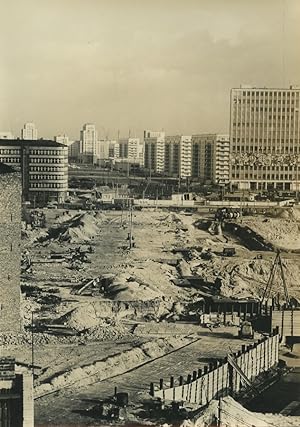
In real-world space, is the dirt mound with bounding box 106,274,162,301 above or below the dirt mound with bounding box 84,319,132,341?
above

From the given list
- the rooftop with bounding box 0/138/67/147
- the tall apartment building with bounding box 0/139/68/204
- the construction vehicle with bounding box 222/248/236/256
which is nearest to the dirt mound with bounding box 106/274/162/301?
the construction vehicle with bounding box 222/248/236/256

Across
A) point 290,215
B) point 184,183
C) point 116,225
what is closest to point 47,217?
point 116,225

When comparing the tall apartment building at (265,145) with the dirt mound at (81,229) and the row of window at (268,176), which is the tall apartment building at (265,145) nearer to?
the row of window at (268,176)

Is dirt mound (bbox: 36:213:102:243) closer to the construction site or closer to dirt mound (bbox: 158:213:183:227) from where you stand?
the construction site

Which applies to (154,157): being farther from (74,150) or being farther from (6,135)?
(6,135)

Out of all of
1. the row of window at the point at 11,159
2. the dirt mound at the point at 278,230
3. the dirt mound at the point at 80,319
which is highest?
the row of window at the point at 11,159

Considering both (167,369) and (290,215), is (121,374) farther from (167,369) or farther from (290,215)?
(290,215)

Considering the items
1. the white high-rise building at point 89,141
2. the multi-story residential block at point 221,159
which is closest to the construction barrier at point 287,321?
the white high-rise building at point 89,141
